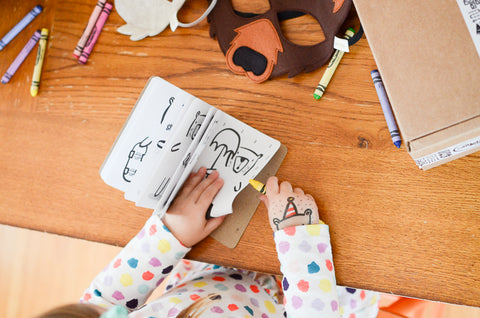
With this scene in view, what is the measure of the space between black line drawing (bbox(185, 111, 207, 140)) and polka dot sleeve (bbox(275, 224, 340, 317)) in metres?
0.20

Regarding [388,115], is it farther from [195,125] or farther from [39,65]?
[39,65]

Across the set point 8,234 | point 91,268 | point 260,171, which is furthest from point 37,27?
point 8,234

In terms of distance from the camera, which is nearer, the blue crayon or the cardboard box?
the cardboard box

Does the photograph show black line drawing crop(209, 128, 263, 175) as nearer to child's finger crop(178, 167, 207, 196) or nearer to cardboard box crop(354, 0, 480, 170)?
child's finger crop(178, 167, 207, 196)

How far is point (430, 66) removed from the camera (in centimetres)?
42

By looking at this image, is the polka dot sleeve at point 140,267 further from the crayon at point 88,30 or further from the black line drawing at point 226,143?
the crayon at point 88,30

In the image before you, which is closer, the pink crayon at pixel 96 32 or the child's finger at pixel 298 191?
the child's finger at pixel 298 191

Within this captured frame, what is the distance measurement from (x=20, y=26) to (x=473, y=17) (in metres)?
0.79

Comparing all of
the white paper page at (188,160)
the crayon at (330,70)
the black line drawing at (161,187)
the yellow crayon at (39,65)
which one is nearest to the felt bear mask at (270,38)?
the crayon at (330,70)

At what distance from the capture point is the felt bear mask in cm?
58

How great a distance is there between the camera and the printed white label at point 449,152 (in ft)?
1.42

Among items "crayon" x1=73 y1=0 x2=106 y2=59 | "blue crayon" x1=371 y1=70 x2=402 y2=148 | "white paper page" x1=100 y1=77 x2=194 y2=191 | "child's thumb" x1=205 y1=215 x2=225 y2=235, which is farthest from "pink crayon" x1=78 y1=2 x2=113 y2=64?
"blue crayon" x1=371 y1=70 x2=402 y2=148

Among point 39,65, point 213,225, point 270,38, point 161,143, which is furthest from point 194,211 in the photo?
point 39,65

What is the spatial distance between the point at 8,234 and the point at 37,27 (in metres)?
1.07
